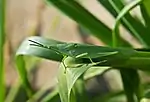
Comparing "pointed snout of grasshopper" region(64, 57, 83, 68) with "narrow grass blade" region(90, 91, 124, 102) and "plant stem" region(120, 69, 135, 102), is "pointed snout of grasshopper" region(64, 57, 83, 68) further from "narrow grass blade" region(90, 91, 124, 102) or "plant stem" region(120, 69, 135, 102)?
"narrow grass blade" region(90, 91, 124, 102)

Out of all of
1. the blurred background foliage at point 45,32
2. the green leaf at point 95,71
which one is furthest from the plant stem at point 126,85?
the blurred background foliage at point 45,32

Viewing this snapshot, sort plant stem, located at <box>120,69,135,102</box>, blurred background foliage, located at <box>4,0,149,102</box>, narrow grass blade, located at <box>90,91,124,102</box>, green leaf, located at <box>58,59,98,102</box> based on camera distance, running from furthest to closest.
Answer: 1. blurred background foliage, located at <box>4,0,149,102</box>
2. narrow grass blade, located at <box>90,91,124,102</box>
3. plant stem, located at <box>120,69,135,102</box>
4. green leaf, located at <box>58,59,98,102</box>

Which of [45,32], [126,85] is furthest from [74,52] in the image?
[45,32]

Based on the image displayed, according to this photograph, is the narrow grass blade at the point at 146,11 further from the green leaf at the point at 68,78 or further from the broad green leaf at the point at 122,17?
the green leaf at the point at 68,78

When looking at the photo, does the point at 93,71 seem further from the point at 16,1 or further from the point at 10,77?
the point at 16,1

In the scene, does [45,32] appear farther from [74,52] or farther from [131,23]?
[74,52]

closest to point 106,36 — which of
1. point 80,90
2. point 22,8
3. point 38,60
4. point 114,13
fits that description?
point 114,13

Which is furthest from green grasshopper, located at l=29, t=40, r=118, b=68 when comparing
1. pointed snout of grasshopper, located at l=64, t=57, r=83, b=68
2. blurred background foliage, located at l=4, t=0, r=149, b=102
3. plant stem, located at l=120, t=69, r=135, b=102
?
blurred background foliage, located at l=4, t=0, r=149, b=102

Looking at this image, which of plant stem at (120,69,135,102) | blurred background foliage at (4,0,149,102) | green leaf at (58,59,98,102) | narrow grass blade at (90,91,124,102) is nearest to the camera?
green leaf at (58,59,98,102)
